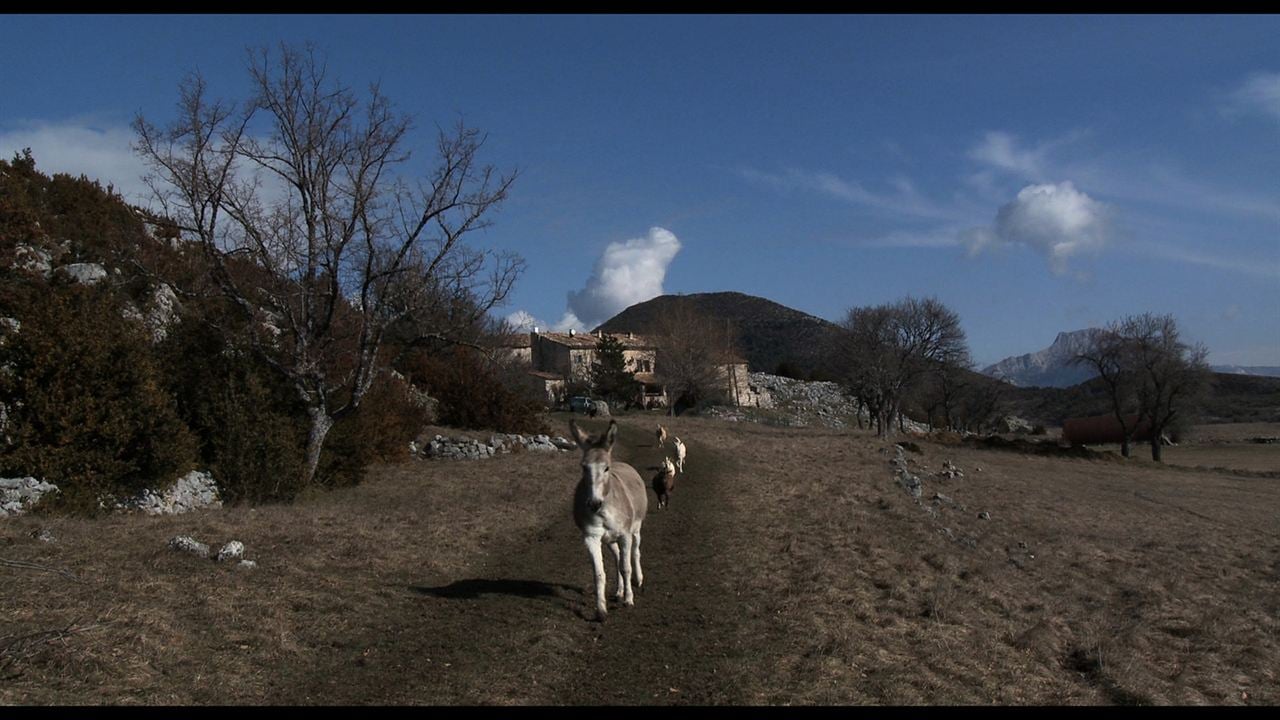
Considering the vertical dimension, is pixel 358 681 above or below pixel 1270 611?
above

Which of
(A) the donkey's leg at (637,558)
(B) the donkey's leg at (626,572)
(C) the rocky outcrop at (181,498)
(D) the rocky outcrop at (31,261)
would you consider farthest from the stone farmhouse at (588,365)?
(B) the donkey's leg at (626,572)

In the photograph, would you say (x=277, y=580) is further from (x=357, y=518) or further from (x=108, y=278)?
(x=108, y=278)

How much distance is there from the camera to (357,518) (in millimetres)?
17094

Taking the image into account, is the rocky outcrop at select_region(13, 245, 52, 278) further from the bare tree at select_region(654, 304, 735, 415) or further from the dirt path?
the bare tree at select_region(654, 304, 735, 415)

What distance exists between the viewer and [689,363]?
75.1 meters

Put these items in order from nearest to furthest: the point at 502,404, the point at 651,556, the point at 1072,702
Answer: the point at 1072,702 → the point at 651,556 → the point at 502,404

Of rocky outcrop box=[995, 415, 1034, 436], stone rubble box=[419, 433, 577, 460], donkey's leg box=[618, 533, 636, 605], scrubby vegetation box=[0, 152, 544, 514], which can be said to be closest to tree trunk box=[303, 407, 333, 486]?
scrubby vegetation box=[0, 152, 544, 514]

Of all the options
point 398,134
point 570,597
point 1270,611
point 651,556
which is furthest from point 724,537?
point 398,134

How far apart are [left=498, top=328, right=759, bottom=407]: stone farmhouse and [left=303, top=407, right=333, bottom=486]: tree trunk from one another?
5855 cm

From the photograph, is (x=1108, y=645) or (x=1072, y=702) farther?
(x=1108, y=645)

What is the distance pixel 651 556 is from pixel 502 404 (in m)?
26.7

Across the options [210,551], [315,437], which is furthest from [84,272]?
[210,551]

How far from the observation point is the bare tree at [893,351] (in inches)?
2352
